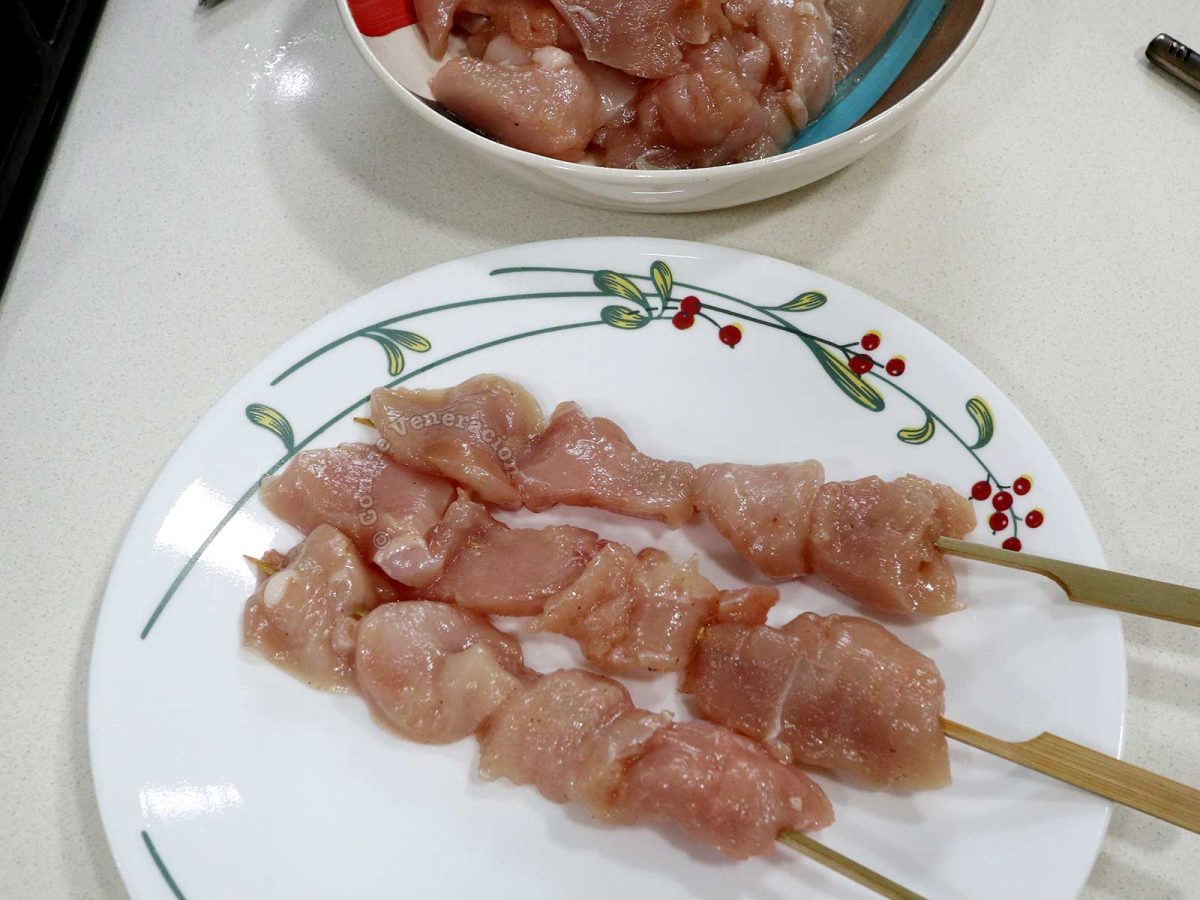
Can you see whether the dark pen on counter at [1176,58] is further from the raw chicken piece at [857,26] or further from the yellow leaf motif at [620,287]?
the yellow leaf motif at [620,287]

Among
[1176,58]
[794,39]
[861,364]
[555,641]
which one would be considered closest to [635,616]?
[555,641]

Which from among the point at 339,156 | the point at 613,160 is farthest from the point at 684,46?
the point at 339,156

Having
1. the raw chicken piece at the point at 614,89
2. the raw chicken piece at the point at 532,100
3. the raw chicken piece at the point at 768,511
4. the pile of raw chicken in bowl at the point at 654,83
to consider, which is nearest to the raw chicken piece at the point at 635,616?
the raw chicken piece at the point at 768,511

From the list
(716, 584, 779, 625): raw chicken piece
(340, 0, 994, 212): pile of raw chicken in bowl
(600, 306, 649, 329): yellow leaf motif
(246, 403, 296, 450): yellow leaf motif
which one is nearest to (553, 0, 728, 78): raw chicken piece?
(340, 0, 994, 212): pile of raw chicken in bowl

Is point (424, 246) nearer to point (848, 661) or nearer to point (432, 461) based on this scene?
point (432, 461)

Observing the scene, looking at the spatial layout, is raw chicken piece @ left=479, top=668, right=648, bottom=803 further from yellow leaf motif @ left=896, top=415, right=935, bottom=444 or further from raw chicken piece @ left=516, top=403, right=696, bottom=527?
yellow leaf motif @ left=896, top=415, right=935, bottom=444

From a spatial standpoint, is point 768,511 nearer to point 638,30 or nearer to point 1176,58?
point 638,30
